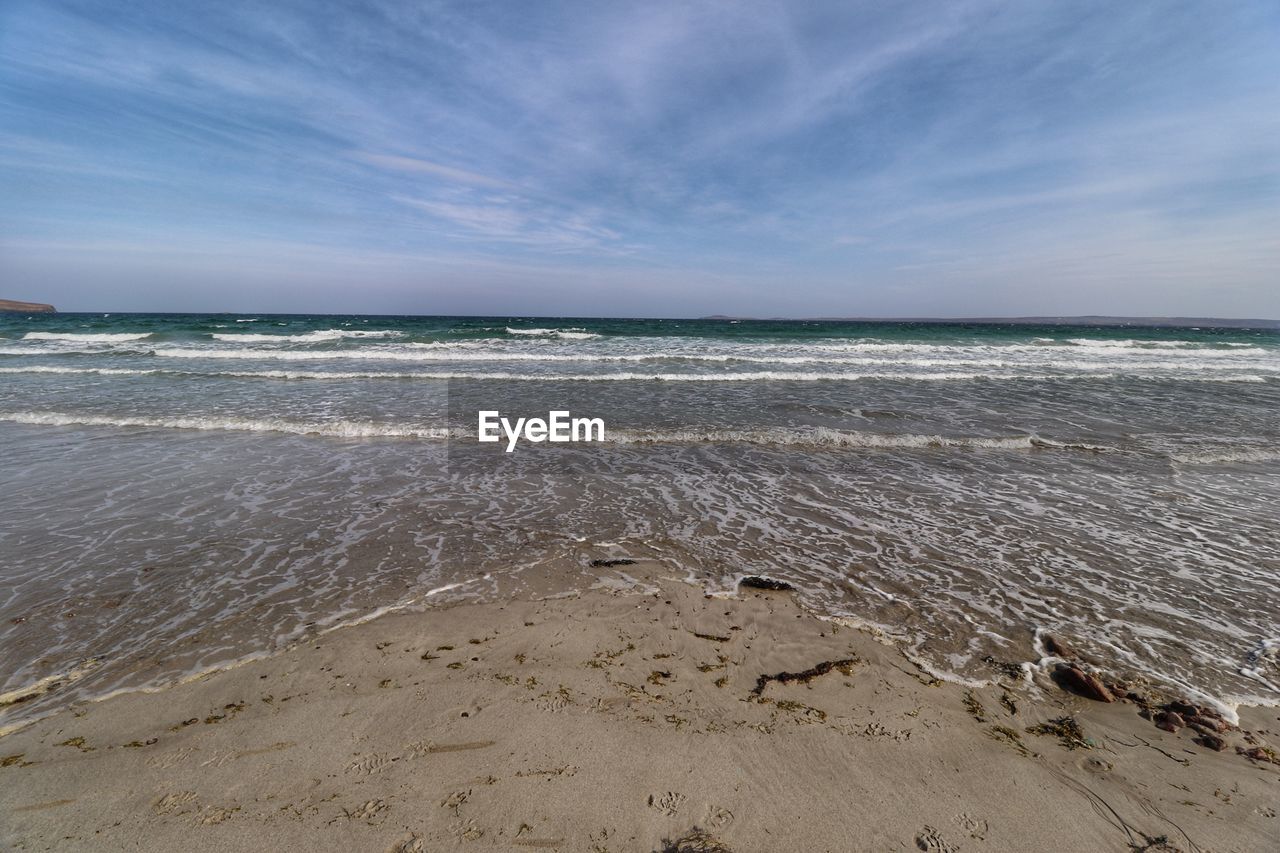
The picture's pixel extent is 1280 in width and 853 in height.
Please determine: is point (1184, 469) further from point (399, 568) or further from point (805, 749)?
point (399, 568)

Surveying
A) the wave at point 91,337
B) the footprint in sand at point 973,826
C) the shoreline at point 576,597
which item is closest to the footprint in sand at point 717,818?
the footprint in sand at point 973,826

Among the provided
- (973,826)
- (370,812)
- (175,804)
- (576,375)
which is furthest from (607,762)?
(576,375)

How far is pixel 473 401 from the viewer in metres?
14.0

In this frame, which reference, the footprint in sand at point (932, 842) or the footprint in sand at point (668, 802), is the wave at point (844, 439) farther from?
the footprint in sand at point (932, 842)

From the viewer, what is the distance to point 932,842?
2.36 m

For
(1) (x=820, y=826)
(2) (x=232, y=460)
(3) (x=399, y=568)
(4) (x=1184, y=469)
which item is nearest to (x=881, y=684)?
(1) (x=820, y=826)

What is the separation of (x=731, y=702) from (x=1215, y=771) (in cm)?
265

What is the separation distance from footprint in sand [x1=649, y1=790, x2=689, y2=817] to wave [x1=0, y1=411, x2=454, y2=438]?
8903 millimetres

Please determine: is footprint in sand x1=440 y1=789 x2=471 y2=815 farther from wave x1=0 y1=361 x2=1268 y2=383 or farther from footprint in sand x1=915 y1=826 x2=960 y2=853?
wave x1=0 y1=361 x2=1268 y2=383

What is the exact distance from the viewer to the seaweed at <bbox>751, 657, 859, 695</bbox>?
342cm

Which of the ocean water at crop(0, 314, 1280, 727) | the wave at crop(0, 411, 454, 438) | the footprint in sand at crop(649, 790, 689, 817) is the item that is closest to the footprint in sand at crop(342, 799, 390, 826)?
the footprint in sand at crop(649, 790, 689, 817)

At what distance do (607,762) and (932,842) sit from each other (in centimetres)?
157

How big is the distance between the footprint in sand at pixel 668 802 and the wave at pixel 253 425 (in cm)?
890

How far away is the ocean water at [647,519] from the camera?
4.06m
